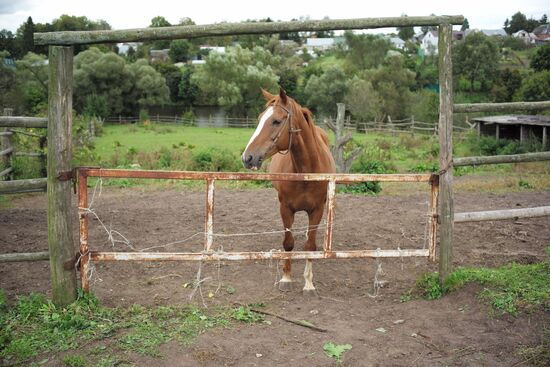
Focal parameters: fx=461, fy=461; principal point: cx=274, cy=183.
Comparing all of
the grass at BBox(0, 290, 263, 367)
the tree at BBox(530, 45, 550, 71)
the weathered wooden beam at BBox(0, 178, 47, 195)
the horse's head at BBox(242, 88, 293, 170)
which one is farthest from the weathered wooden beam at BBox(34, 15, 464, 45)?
the tree at BBox(530, 45, 550, 71)

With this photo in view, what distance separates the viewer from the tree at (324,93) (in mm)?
47750

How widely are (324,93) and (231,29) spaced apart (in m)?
44.5

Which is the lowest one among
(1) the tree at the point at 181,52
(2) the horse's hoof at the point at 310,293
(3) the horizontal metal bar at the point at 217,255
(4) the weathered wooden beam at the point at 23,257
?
(2) the horse's hoof at the point at 310,293

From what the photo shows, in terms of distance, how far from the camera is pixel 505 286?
15.1ft

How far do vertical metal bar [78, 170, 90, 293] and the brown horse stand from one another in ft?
5.43

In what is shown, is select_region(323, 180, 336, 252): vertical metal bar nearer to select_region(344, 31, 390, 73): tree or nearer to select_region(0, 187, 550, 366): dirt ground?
select_region(0, 187, 550, 366): dirt ground

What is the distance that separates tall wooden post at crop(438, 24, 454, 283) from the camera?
470 centimetres

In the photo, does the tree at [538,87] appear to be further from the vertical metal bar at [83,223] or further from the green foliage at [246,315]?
the vertical metal bar at [83,223]

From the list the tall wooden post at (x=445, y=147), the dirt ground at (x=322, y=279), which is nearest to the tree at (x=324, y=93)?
the dirt ground at (x=322, y=279)

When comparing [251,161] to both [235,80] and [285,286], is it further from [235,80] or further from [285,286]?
[235,80]

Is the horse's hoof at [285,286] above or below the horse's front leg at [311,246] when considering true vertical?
below

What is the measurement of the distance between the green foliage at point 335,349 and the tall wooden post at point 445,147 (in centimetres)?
166

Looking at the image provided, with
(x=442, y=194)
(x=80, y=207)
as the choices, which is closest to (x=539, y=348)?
(x=442, y=194)

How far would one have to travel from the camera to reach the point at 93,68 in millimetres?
45062
